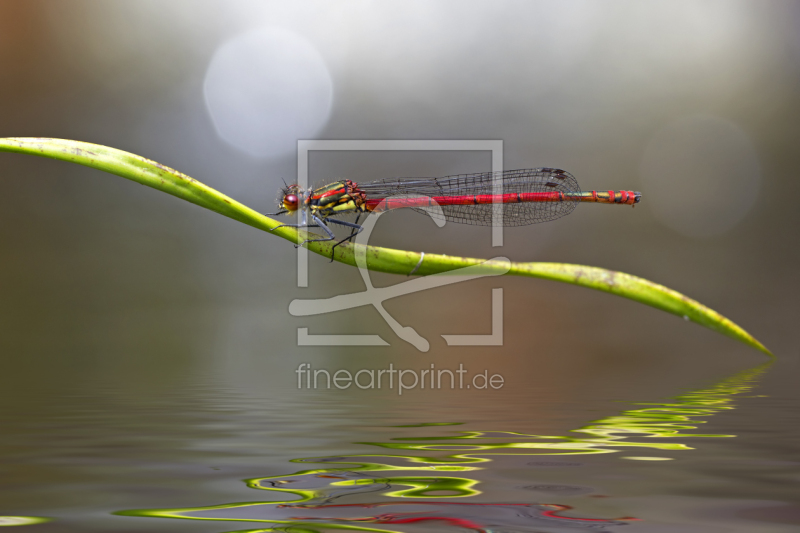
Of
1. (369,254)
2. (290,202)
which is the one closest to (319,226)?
(290,202)

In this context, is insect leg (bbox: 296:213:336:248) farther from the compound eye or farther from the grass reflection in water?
the grass reflection in water

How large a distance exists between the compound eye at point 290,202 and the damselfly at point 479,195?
0.18 metres

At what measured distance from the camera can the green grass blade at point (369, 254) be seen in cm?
174

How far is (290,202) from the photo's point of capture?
3.41 m

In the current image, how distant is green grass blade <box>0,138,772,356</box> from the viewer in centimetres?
174

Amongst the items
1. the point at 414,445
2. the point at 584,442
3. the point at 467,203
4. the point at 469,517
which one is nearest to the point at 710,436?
the point at 584,442

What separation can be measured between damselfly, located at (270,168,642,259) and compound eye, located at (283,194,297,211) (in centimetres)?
18

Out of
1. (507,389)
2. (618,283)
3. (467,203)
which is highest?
(467,203)

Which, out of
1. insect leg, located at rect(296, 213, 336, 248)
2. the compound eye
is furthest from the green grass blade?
the compound eye

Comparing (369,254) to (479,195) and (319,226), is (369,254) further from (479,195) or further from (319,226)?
(479,195)

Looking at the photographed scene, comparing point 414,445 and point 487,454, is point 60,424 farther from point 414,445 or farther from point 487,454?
point 487,454

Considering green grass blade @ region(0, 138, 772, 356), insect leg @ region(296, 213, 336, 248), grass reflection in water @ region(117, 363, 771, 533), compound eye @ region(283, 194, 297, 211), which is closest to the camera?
grass reflection in water @ region(117, 363, 771, 533)

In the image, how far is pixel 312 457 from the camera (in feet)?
6.93

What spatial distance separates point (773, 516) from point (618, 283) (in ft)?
3.16
